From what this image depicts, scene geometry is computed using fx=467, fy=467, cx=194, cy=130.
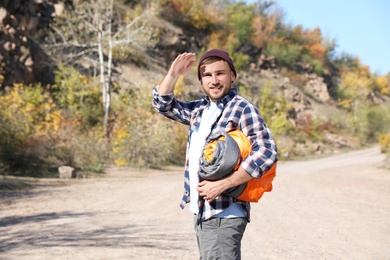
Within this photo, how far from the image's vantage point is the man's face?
2.38 metres

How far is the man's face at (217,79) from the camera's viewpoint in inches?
93.6

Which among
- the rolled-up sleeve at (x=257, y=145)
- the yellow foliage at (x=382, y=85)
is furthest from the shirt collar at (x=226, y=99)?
the yellow foliage at (x=382, y=85)

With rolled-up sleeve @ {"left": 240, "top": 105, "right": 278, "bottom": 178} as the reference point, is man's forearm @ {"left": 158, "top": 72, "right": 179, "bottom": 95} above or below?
above

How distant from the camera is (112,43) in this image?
1916cm

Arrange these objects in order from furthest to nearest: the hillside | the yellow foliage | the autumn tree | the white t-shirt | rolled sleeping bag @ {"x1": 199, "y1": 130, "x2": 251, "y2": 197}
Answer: the yellow foliage → the autumn tree → the hillside → the white t-shirt → rolled sleeping bag @ {"x1": 199, "y1": 130, "x2": 251, "y2": 197}

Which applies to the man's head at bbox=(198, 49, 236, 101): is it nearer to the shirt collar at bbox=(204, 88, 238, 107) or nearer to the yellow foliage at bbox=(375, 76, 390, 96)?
the shirt collar at bbox=(204, 88, 238, 107)

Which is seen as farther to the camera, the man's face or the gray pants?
the man's face

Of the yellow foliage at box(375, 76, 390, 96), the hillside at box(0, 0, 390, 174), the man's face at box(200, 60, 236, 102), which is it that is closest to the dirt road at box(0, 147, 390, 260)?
the man's face at box(200, 60, 236, 102)

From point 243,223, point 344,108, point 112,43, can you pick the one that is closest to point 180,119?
point 243,223

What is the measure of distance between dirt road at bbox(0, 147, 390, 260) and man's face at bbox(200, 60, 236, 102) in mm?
2682

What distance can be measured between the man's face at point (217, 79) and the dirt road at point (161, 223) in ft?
8.80

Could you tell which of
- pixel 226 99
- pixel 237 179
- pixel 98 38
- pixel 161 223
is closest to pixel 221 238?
pixel 237 179

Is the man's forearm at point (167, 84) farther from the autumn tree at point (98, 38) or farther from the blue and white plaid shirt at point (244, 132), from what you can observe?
the autumn tree at point (98, 38)

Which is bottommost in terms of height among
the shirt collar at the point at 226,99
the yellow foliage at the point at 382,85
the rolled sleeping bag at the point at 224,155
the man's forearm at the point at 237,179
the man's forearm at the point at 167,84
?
the man's forearm at the point at 237,179
